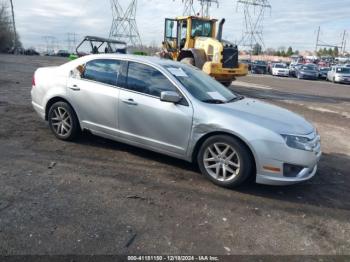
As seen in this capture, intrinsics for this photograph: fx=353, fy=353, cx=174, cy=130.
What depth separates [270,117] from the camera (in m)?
4.75

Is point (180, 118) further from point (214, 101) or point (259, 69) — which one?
point (259, 69)

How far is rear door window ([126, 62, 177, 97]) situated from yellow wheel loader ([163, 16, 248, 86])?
30.6ft

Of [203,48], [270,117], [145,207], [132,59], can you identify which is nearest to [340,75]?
[203,48]

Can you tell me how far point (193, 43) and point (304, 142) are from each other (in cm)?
1285

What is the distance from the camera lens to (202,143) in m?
4.80

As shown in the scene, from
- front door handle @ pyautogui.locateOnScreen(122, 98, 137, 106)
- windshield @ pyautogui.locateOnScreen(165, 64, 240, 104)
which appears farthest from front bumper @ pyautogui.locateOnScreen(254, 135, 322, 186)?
front door handle @ pyautogui.locateOnScreen(122, 98, 137, 106)

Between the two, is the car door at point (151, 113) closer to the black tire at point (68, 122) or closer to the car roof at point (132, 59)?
the car roof at point (132, 59)


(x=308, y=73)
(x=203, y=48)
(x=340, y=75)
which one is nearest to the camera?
(x=203, y=48)

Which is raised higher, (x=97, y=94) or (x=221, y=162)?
(x=97, y=94)

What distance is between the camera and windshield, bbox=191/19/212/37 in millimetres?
16562

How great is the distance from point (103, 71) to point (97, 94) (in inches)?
15.9

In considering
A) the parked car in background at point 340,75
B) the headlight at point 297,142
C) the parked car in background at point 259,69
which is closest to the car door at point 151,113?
the headlight at point 297,142

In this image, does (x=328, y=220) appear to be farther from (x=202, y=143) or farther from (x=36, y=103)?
(x=36, y=103)

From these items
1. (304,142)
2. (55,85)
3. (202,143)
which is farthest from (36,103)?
(304,142)
